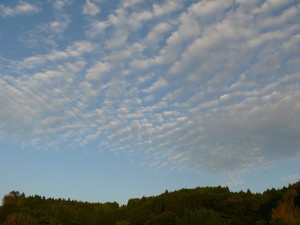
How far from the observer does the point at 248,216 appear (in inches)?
561

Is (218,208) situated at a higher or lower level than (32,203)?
lower

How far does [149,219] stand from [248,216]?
394cm

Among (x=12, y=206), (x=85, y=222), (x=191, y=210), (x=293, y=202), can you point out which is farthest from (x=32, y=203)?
(x=293, y=202)

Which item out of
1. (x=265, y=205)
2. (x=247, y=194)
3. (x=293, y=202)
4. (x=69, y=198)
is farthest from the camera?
(x=69, y=198)

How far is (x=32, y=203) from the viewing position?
18422 millimetres

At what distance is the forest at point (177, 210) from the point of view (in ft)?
45.4

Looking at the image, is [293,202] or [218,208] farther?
[218,208]

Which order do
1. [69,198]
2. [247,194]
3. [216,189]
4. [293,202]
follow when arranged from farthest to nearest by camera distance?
[69,198], [216,189], [247,194], [293,202]

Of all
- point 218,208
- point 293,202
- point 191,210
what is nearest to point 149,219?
point 191,210

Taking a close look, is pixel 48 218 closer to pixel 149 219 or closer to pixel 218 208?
pixel 149 219

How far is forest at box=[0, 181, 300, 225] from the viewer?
13844 millimetres

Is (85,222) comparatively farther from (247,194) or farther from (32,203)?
(247,194)

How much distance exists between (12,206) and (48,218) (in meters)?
2.93

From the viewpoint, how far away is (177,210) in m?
15.7
